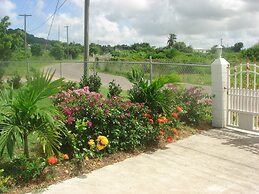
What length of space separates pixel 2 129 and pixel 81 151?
140cm

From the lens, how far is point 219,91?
25.8 ft

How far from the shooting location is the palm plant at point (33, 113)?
4.68m

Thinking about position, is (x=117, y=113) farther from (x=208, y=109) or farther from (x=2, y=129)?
(x=208, y=109)

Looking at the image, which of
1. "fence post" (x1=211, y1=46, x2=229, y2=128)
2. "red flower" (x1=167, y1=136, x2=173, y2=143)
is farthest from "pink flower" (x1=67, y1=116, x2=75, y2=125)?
"fence post" (x1=211, y1=46, x2=229, y2=128)

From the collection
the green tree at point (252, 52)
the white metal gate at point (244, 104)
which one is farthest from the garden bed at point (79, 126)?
the green tree at point (252, 52)

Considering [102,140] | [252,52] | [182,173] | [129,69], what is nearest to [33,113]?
[102,140]

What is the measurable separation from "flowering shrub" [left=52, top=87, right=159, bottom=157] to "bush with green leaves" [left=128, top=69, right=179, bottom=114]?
0.39 metres

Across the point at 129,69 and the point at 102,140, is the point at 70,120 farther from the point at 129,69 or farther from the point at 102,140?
the point at 129,69

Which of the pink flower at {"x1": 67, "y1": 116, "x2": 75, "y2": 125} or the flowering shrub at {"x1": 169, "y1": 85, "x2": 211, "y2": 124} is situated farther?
the flowering shrub at {"x1": 169, "y1": 85, "x2": 211, "y2": 124}

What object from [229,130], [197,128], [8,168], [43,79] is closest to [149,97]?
[197,128]

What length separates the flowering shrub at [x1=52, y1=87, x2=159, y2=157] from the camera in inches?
217

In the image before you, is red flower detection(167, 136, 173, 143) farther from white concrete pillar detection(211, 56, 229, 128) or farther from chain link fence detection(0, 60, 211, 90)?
white concrete pillar detection(211, 56, 229, 128)

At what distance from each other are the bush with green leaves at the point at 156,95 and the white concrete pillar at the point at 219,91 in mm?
1369

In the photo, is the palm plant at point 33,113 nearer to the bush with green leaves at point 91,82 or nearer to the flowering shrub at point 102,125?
the flowering shrub at point 102,125
